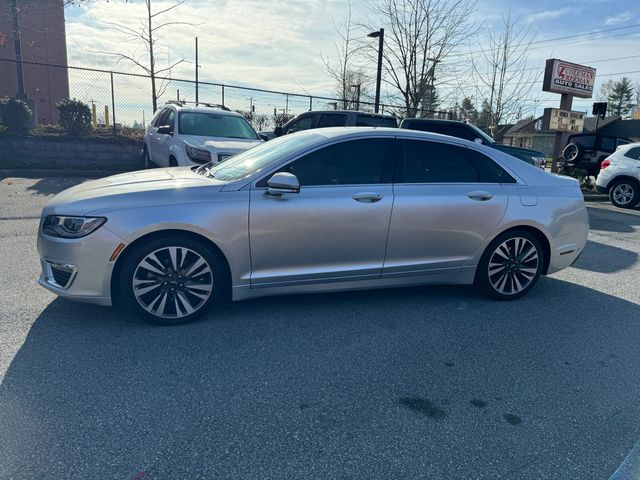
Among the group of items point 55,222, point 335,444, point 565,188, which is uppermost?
point 565,188

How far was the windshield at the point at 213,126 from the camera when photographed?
937 centimetres

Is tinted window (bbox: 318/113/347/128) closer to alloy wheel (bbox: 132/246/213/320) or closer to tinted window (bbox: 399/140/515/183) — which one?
tinted window (bbox: 399/140/515/183)

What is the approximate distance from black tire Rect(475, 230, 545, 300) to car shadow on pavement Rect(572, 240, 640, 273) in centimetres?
195

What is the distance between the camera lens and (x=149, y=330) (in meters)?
3.73

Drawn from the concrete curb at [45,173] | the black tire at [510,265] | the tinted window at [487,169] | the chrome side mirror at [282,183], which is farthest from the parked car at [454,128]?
the concrete curb at [45,173]

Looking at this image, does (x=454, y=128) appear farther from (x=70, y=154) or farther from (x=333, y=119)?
(x=70, y=154)

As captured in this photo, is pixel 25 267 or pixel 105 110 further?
pixel 105 110

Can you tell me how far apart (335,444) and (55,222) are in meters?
2.72

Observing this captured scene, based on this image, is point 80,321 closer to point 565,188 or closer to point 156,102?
point 565,188

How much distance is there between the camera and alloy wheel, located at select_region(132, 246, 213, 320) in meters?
3.67

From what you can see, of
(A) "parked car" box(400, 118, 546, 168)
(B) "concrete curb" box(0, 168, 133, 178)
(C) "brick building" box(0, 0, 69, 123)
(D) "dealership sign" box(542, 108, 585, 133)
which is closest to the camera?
(A) "parked car" box(400, 118, 546, 168)

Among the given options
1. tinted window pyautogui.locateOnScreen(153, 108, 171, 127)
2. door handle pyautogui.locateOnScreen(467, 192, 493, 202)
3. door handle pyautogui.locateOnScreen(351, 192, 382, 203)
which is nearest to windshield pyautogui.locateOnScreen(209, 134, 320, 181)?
door handle pyautogui.locateOnScreen(351, 192, 382, 203)

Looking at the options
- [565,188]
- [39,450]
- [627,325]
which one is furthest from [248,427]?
[565,188]

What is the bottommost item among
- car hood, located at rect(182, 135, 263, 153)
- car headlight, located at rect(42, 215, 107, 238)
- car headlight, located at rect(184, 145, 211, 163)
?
car headlight, located at rect(42, 215, 107, 238)
